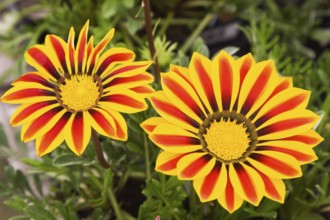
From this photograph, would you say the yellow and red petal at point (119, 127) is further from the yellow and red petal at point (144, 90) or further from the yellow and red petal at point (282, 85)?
the yellow and red petal at point (282, 85)

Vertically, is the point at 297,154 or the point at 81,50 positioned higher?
the point at 81,50

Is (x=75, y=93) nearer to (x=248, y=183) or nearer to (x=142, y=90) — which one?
(x=142, y=90)

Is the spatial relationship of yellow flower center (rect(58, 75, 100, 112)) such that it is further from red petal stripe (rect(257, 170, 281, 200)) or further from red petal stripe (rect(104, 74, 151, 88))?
red petal stripe (rect(257, 170, 281, 200))

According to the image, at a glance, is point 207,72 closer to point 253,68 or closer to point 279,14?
point 253,68

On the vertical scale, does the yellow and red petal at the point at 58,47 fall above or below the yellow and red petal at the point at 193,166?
above

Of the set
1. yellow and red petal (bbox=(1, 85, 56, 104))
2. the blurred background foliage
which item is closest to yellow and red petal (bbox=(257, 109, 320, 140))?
the blurred background foliage

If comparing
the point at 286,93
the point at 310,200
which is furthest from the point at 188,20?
the point at 286,93

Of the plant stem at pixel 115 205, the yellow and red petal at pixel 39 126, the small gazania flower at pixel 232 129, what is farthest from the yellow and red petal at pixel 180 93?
the plant stem at pixel 115 205

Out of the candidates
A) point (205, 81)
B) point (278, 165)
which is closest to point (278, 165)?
point (278, 165)
